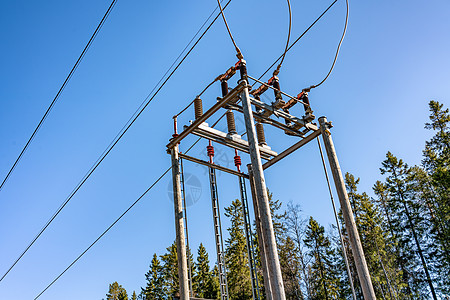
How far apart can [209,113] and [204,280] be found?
106 feet

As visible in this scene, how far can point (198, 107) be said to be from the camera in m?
7.26

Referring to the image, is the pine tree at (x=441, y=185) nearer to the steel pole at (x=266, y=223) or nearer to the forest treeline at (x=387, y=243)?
the forest treeline at (x=387, y=243)

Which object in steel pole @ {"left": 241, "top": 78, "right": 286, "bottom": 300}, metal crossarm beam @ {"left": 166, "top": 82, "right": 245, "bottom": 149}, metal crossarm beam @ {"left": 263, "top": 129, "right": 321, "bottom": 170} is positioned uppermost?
metal crossarm beam @ {"left": 166, "top": 82, "right": 245, "bottom": 149}

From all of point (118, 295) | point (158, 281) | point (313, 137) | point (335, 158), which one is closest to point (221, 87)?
point (313, 137)

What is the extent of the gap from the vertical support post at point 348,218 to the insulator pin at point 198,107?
7.91ft

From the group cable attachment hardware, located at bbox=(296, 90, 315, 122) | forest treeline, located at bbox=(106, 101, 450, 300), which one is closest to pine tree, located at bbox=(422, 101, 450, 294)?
forest treeline, located at bbox=(106, 101, 450, 300)

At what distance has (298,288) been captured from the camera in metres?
29.0

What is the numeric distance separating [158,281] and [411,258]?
79.8 feet

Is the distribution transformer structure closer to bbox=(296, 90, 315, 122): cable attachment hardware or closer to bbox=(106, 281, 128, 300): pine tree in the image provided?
bbox=(296, 90, 315, 122): cable attachment hardware

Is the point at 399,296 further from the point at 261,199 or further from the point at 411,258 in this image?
the point at 261,199

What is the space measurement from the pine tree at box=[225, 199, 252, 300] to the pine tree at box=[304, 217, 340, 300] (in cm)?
563

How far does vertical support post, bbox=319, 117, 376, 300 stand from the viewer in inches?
228

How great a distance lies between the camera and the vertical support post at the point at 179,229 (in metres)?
6.46

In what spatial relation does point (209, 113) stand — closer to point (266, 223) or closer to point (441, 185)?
point (266, 223)
